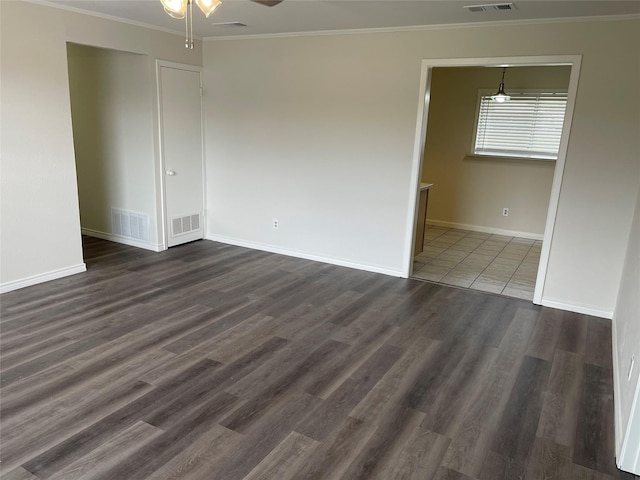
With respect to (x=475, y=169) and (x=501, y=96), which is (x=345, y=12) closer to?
(x=501, y=96)

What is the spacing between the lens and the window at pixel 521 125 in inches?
261

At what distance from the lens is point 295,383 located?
2.87 meters

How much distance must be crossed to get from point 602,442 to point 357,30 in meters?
4.00

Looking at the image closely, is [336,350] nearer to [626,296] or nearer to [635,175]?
[626,296]

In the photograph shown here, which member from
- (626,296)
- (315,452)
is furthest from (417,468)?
(626,296)

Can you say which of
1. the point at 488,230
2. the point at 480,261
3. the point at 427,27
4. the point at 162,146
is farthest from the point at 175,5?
the point at 488,230

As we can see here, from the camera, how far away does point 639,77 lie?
11.9 feet

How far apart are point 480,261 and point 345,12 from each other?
3306mm

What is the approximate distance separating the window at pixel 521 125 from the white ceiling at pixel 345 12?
3.15m

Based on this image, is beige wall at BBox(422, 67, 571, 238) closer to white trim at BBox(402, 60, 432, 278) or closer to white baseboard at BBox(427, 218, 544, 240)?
white baseboard at BBox(427, 218, 544, 240)

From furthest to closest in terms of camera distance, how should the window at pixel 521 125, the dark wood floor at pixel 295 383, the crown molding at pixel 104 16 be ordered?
the window at pixel 521 125 → the crown molding at pixel 104 16 → the dark wood floor at pixel 295 383

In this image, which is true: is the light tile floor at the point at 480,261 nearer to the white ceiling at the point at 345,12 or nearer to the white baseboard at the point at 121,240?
the white ceiling at the point at 345,12

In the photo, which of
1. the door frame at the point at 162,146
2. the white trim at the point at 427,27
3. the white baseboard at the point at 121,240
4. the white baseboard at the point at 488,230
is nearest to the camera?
the white trim at the point at 427,27

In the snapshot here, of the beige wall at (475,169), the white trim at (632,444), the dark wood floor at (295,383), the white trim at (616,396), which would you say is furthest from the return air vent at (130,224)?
the white trim at (632,444)
